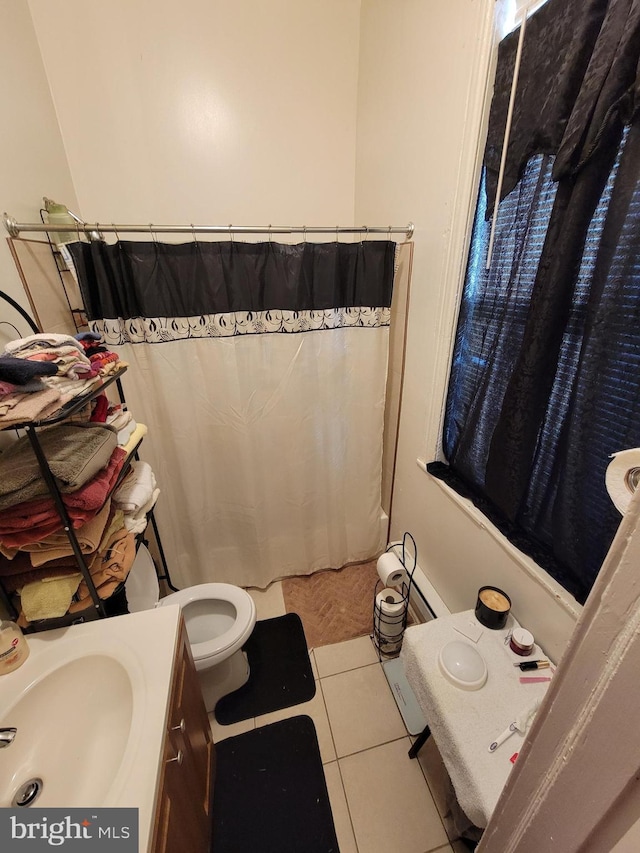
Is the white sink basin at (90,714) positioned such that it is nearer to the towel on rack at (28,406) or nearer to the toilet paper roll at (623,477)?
the towel on rack at (28,406)

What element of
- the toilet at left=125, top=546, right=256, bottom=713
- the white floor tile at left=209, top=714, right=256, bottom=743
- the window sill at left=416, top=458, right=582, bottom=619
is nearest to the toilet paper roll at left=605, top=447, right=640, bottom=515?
the window sill at left=416, top=458, right=582, bottom=619

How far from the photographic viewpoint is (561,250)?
812 millimetres

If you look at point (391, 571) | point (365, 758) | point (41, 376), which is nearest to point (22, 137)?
point (41, 376)

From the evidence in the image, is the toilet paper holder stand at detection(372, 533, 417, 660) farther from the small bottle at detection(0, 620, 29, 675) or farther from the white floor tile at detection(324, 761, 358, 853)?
the small bottle at detection(0, 620, 29, 675)

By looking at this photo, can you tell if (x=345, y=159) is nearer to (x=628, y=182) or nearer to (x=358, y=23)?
(x=358, y=23)

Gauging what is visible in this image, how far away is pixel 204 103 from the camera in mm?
1562

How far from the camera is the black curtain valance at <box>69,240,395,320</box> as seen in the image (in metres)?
1.24

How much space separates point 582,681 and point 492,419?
0.90 meters

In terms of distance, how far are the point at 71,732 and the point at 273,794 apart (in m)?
0.83

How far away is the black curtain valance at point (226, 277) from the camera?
124 centimetres

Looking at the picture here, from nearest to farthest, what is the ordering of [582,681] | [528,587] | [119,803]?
1. [582,681]
2. [119,803]
3. [528,587]

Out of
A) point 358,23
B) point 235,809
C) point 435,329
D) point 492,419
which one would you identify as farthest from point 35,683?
point 358,23

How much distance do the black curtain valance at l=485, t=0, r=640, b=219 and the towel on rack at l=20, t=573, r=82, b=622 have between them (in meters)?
1.57

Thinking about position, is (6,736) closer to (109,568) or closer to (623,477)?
(109,568)
